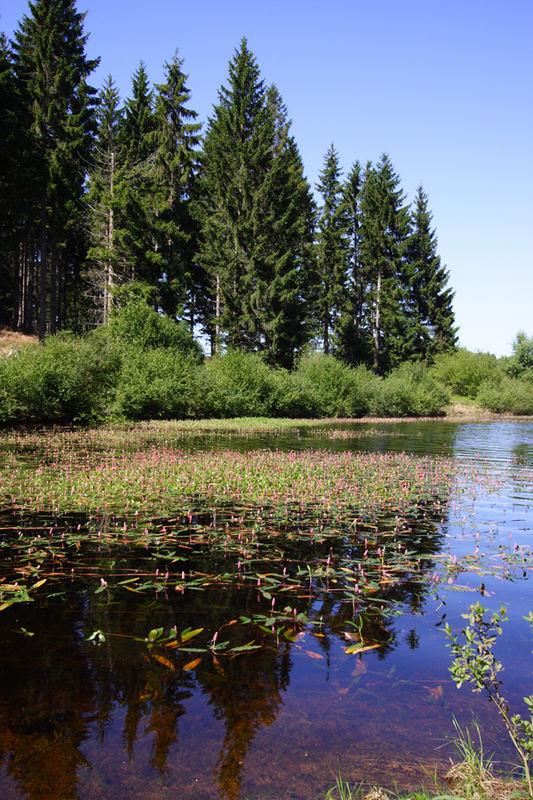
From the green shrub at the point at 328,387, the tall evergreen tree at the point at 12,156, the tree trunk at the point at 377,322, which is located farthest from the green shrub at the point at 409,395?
the tall evergreen tree at the point at 12,156

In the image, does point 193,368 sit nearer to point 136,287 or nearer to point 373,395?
point 136,287

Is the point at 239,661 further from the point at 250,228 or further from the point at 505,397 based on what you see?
the point at 505,397

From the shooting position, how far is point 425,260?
66188 millimetres

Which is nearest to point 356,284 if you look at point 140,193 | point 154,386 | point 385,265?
point 385,265

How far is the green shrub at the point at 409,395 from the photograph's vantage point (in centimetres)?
4488

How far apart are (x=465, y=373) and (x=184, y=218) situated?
33201 millimetres

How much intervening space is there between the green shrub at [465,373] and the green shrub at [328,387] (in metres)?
19.2

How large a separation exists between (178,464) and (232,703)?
9706 mm

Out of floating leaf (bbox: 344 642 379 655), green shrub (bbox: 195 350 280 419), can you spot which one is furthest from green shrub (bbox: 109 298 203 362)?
floating leaf (bbox: 344 642 379 655)

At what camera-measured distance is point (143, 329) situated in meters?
34.4

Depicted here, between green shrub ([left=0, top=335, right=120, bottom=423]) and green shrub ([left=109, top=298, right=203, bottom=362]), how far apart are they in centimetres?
502

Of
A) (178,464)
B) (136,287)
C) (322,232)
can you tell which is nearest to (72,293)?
(136,287)

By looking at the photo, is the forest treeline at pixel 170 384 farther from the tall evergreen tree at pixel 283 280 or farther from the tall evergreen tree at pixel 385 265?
the tall evergreen tree at pixel 385 265

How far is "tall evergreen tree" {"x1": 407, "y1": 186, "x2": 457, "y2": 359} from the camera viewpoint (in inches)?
2411
